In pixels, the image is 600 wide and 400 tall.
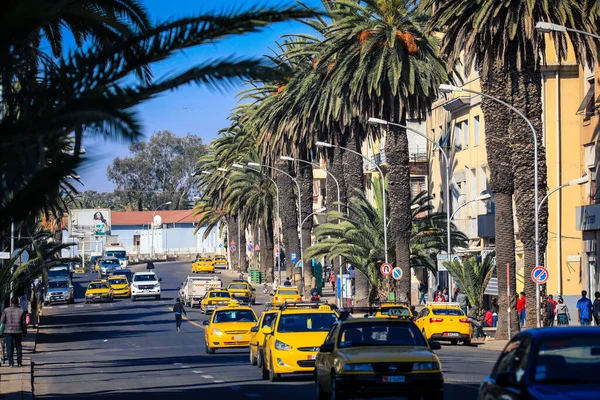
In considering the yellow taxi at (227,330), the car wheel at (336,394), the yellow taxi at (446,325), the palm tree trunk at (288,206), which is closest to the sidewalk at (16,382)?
the yellow taxi at (227,330)

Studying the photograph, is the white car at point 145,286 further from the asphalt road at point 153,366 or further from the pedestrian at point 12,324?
the pedestrian at point 12,324

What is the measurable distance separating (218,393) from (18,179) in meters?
11.1

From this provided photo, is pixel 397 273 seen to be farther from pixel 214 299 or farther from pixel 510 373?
pixel 510 373

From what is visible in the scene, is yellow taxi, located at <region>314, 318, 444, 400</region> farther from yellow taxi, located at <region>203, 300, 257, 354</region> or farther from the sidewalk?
yellow taxi, located at <region>203, 300, 257, 354</region>

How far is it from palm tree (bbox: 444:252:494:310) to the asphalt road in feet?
38.1

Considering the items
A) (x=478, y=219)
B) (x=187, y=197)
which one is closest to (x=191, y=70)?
(x=478, y=219)

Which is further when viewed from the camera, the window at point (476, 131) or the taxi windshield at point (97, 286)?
the taxi windshield at point (97, 286)

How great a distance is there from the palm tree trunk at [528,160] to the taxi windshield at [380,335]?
20.9 metres

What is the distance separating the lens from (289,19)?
11008mm

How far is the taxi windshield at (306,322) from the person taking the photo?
2330 centimetres

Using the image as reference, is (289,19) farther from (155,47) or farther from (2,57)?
(2,57)

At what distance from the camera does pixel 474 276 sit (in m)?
50.0

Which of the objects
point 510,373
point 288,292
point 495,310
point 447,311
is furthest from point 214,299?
point 510,373

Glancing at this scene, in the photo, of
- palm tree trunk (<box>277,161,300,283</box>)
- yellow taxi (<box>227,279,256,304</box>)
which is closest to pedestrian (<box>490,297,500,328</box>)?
yellow taxi (<box>227,279,256,304</box>)
